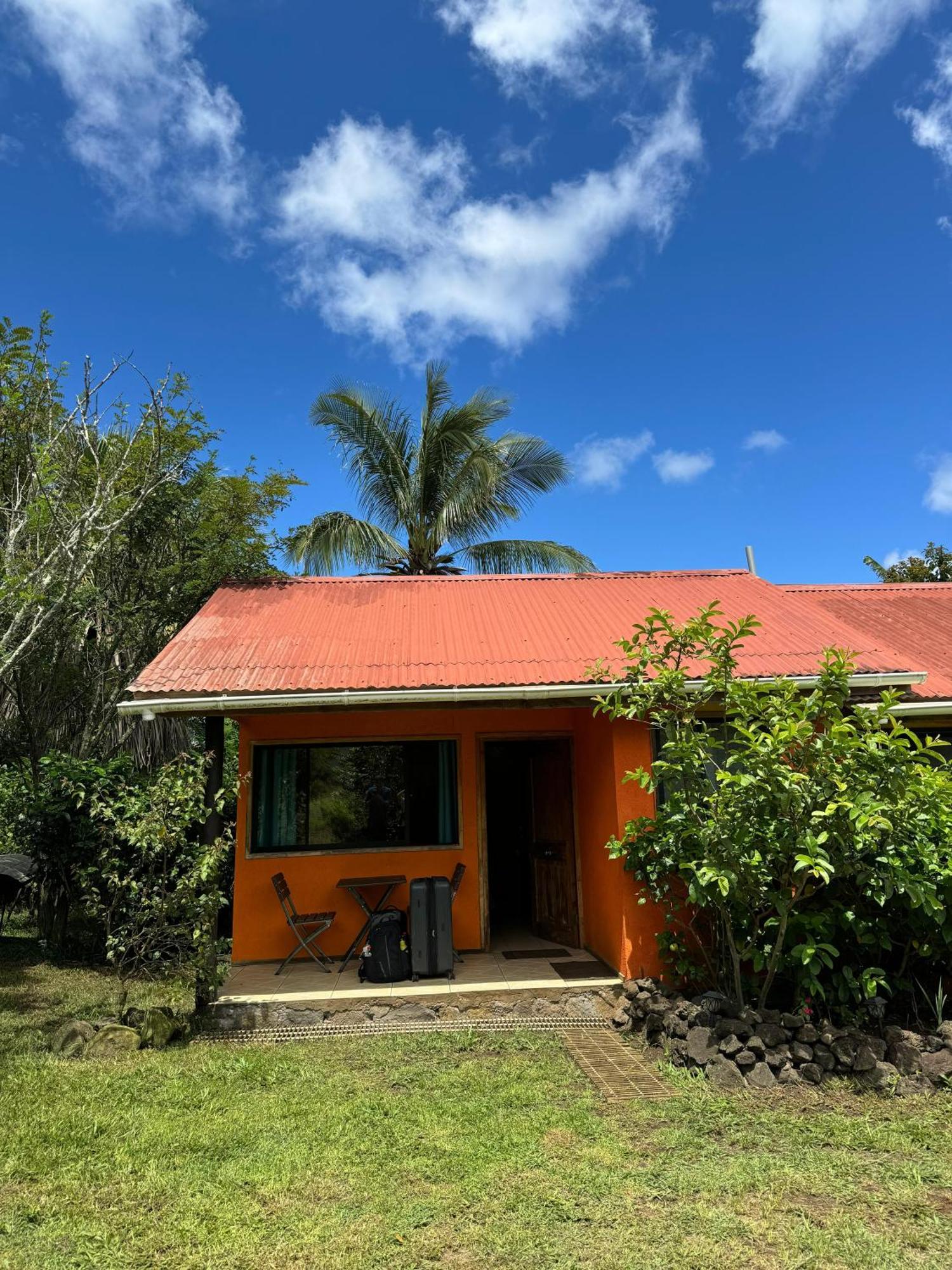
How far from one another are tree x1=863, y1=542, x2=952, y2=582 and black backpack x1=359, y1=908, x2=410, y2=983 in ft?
60.2

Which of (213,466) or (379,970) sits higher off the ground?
(213,466)

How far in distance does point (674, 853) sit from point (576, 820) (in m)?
2.07

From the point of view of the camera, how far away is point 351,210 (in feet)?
31.1

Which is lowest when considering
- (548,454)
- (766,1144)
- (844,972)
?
(766,1144)

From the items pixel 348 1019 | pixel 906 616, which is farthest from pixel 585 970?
pixel 906 616

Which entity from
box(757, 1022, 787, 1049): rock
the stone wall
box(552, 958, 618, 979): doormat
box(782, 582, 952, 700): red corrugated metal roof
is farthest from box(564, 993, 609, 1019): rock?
box(782, 582, 952, 700): red corrugated metal roof

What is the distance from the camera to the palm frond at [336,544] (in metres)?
15.4

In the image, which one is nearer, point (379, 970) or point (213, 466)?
point (379, 970)

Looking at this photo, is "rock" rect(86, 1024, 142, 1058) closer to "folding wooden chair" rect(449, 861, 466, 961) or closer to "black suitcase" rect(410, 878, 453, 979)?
"black suitcase" rect(410, 878, 453, 979)

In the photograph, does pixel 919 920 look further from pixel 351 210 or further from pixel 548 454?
pixel 548 454

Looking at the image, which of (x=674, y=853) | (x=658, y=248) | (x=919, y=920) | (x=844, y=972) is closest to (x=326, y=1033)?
(x=674, y=853)

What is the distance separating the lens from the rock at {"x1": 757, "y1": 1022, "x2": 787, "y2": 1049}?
4.86m

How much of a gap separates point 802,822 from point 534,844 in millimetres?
4498

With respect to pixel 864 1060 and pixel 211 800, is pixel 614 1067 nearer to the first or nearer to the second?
pixel 864 1060
